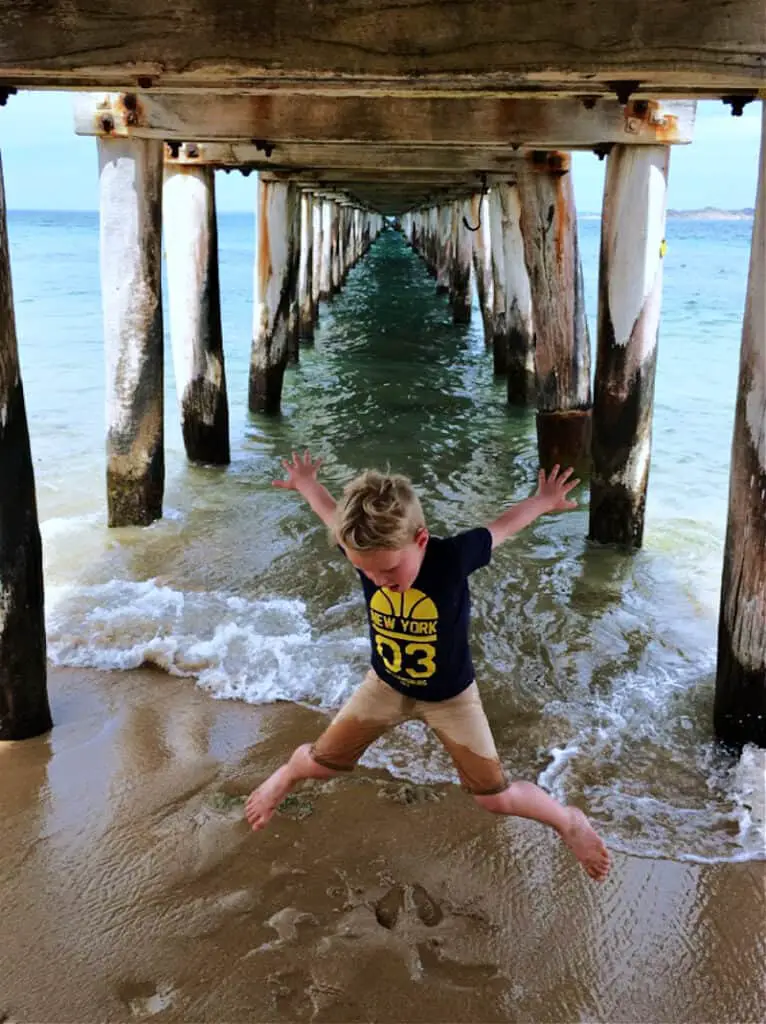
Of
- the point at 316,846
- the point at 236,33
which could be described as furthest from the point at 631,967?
the point at 236,33

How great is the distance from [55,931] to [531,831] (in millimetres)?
1445

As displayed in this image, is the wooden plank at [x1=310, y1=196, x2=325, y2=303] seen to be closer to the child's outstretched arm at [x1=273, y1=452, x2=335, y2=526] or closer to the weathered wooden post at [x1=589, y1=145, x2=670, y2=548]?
the weathered wooden post at [x1=589, y1=145, x2=670, y2=548]

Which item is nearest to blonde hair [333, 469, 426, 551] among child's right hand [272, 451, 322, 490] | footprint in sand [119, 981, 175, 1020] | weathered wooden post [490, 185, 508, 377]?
child's right hand [272, 451, 322, 490]

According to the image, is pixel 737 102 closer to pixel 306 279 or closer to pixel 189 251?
pixel 189 251

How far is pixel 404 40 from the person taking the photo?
128 inches

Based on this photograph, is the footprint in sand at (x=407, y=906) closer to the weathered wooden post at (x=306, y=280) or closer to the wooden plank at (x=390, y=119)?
the wooden plank at (x=390, y=119)

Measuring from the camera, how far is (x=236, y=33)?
3307 mm

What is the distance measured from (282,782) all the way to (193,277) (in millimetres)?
5677

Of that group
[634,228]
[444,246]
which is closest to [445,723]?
[634,228]

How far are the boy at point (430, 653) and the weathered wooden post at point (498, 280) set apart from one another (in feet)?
27.3

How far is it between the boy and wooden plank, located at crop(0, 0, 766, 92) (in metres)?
1.46

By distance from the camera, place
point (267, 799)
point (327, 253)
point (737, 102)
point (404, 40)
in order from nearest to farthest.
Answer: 1. point (267, 799)
2. point (404, 40)
3. point (737, 102)
4. point (327, 253)

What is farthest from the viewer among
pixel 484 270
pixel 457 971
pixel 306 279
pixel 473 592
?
pixel 306 279

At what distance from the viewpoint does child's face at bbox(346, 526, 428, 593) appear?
2.37 meters
